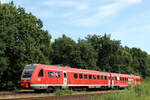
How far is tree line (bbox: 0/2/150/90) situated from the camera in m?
30.9

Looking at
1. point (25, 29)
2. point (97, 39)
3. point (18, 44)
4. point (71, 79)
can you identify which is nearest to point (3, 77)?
point (18, 44)

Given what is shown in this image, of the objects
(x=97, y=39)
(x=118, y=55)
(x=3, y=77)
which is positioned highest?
(x=97, y=39)

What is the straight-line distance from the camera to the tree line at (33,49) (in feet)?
101

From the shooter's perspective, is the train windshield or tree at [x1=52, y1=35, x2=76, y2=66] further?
tree at [x1=52, y1=35, x2=76, y2=66]

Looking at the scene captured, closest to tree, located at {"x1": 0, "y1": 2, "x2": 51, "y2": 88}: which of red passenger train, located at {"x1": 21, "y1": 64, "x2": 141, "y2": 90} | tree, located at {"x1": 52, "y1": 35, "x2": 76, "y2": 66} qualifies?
red passenger train, located at {"x1": 21, "y1": 64, "x2": 141, "y2": 90}

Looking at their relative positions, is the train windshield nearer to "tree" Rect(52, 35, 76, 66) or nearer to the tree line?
the tree line

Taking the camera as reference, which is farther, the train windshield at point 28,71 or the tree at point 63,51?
the tree at point 63,51

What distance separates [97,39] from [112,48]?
5450mm

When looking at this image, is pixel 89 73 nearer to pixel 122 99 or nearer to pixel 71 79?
pixel 71 79

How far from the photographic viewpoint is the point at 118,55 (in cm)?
6512

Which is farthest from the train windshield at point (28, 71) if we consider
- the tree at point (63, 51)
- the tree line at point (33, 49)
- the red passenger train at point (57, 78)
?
the tree at point (63, 51)

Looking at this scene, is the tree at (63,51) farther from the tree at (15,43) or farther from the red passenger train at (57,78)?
the red passenger train at (57,78)

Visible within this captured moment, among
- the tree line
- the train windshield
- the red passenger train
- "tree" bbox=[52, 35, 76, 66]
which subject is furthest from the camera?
"tree" bbox=[52, 35, 76, 66]

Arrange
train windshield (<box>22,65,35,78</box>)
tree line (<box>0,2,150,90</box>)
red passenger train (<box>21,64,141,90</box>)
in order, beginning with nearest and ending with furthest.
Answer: red passenger train (<box>21,64,141,90</box>), train windshield (<box>22,65,35,78</box>), tree line (<box>0,2,150,90</box>)
